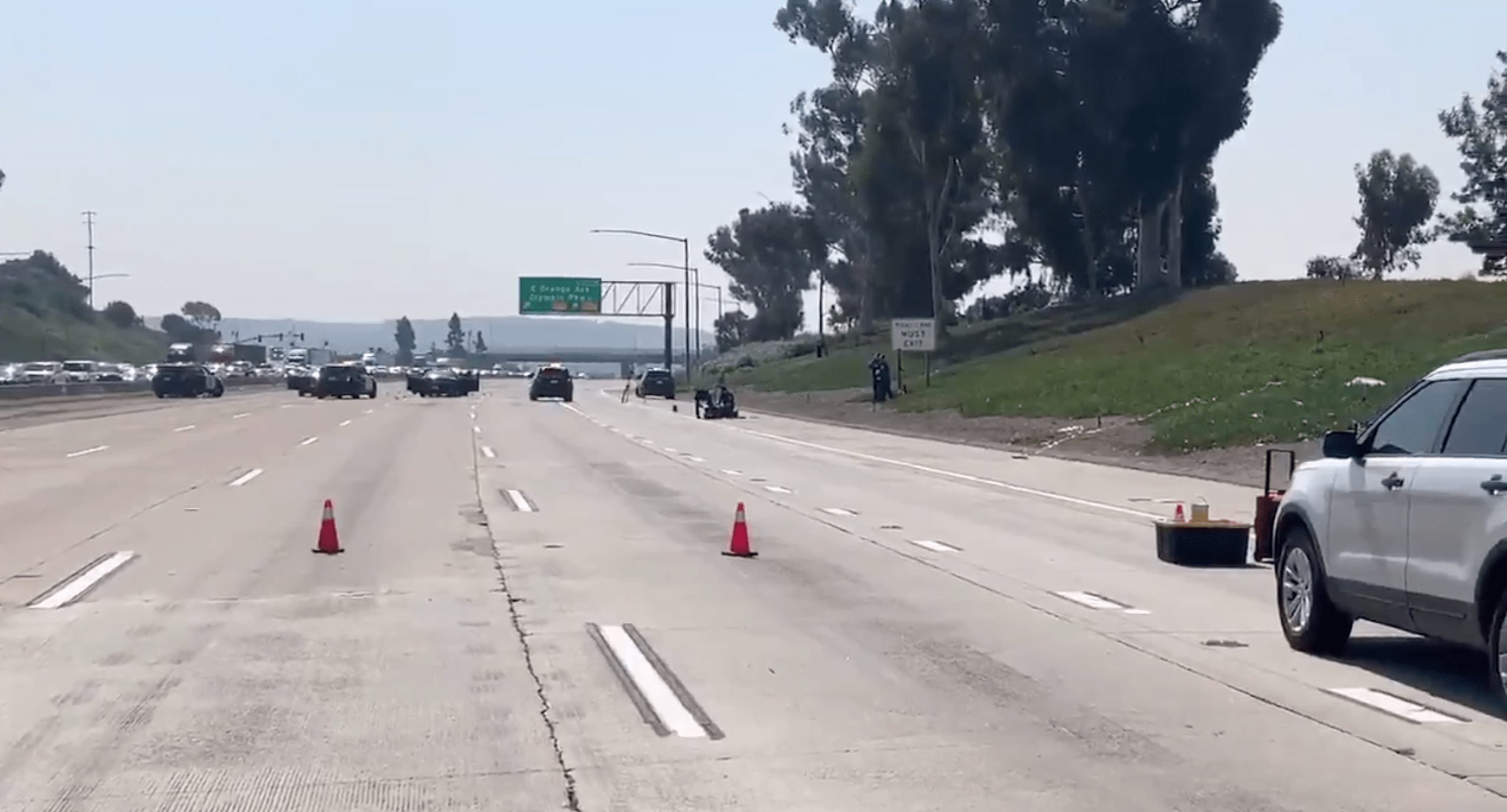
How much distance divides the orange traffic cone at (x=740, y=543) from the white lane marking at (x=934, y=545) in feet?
6.49

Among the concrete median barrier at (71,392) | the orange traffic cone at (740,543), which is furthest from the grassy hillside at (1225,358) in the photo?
the concrete median barrier at (71,392)

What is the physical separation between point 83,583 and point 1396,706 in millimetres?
10875

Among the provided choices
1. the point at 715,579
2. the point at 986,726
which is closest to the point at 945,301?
the point at 715,579

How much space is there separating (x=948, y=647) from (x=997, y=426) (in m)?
35.7

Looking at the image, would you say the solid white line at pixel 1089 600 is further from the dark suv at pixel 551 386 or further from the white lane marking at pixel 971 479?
the dark suv at pixel 551 386

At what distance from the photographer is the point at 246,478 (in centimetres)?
2867

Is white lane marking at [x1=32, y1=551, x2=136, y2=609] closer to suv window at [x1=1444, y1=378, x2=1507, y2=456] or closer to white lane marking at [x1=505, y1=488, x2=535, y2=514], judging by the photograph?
white lane marking at [x1=505, y1=488, x2=535, y2=514]

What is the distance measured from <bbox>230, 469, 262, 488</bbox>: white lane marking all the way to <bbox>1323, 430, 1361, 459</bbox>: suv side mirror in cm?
1931

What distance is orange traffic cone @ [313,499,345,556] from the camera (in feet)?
58.6

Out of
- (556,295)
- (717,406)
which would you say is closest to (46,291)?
(556,295)

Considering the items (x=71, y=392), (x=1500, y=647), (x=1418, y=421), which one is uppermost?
(x=1418, y=421)

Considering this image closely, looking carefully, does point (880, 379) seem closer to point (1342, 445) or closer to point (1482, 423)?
point (1342, 445)

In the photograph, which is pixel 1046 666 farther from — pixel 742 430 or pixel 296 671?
pixel 742 430

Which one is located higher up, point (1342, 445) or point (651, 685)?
point (1342, 445)
